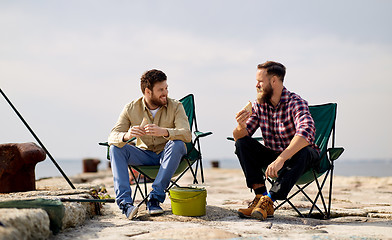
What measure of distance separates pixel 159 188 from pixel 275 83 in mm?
1139

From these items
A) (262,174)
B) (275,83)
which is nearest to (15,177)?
(262,174)

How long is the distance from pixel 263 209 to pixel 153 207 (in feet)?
2.51

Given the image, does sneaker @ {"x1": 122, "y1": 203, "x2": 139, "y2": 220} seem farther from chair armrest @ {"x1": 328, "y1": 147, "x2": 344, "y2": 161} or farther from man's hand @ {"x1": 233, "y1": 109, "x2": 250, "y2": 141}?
chair armrest @ {"x1": 328, "y1": 147, "x2": 344, "y2": 161}

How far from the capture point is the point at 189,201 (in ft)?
9.31

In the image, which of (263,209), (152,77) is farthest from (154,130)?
(263,209)

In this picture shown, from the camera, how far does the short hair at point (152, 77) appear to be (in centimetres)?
312

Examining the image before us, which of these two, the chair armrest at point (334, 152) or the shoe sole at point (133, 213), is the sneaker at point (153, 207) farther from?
the chair armrest at point (334, 152)

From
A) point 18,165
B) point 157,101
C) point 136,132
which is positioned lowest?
point 18,165

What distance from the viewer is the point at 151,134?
2.96 m

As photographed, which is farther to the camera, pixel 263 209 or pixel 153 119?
pixel 153 119

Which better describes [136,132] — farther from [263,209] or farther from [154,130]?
[263,209]

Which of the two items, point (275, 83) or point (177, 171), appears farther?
point (177, 171)

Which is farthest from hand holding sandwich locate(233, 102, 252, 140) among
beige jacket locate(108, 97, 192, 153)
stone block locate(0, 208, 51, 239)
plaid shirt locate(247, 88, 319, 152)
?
stone block locate(0, 208, 51, 239)

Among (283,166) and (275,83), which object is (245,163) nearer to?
(283,166)
